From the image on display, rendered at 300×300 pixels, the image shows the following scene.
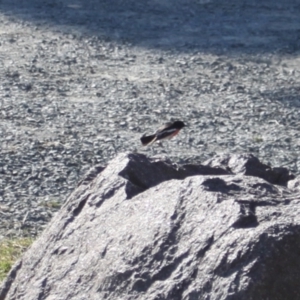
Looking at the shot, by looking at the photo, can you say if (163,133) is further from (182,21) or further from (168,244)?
(182,21)

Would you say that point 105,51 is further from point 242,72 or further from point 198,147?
point 198,147

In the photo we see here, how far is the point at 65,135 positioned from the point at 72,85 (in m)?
1.33

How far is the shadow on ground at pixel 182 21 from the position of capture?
791 cm

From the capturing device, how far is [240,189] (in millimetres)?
2033

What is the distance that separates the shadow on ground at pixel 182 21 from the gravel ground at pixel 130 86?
1 cm

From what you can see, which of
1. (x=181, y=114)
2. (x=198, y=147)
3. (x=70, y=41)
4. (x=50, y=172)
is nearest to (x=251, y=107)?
(x=181, y=114)

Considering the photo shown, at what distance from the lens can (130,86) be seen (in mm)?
6430

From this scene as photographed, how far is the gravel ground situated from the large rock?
4.93 feet

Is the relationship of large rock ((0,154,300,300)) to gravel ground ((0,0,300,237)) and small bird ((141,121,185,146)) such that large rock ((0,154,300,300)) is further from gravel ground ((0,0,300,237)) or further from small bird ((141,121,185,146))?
small bird ((141,121,185,146))

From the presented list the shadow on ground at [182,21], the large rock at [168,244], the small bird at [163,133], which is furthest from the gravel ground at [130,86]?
the large rock at [168,244]

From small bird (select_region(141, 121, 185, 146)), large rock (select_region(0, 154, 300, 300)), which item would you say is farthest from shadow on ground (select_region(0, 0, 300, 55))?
large rock (select_region(0, 154, 300, 300))

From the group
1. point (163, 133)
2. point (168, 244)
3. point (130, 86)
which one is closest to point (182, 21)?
point (130, 86)

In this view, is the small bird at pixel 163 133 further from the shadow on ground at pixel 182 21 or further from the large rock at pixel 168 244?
the shadow on ground at pixel 182 21

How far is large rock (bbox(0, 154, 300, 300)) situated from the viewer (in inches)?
70.4
